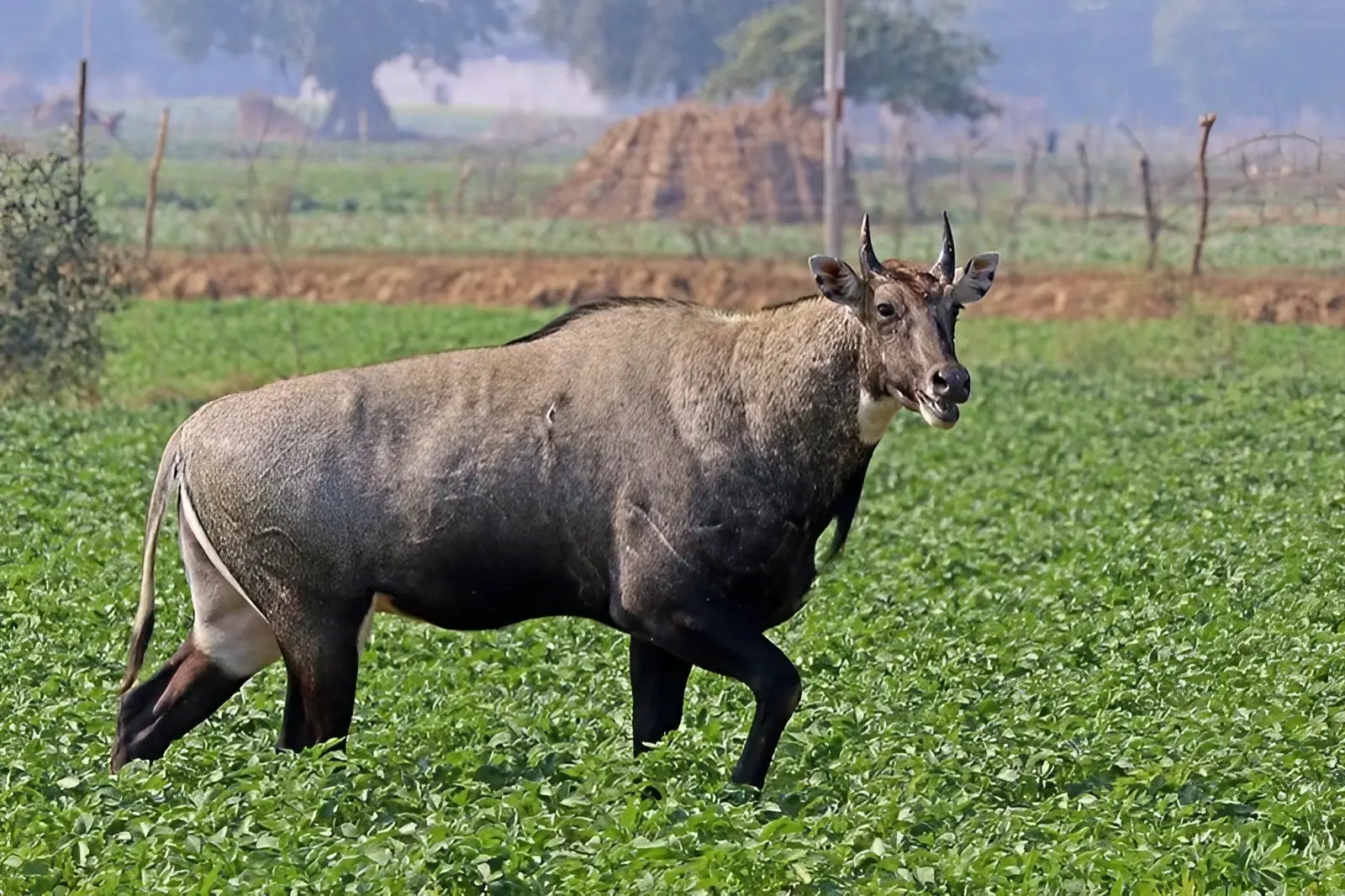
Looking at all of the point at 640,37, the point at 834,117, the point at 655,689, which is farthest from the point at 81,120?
the point at 640,37

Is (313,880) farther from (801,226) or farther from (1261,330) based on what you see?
(801,226)

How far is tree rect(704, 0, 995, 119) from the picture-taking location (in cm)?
6931

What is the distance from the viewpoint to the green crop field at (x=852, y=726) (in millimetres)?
6512

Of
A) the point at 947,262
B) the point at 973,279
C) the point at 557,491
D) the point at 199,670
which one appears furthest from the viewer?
the point at 199,670

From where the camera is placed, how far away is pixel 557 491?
8.23m

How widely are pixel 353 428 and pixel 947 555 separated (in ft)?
18.0

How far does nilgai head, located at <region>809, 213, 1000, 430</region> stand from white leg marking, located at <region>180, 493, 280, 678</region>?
91.7 inches

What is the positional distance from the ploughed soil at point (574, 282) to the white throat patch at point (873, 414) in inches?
1004

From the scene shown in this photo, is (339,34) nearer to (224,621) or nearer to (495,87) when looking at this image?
(495,87)

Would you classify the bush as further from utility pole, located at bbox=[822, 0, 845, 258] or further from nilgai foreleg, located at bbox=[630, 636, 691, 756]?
nilgai foreleg, located at bbox=[630, 636, 691, 756]

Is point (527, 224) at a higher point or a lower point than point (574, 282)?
lower

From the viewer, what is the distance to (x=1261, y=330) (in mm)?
28938

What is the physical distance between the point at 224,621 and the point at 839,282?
2499mm

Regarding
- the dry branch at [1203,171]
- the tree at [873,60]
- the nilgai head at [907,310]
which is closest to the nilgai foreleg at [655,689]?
the nilgai head at [907,310]
